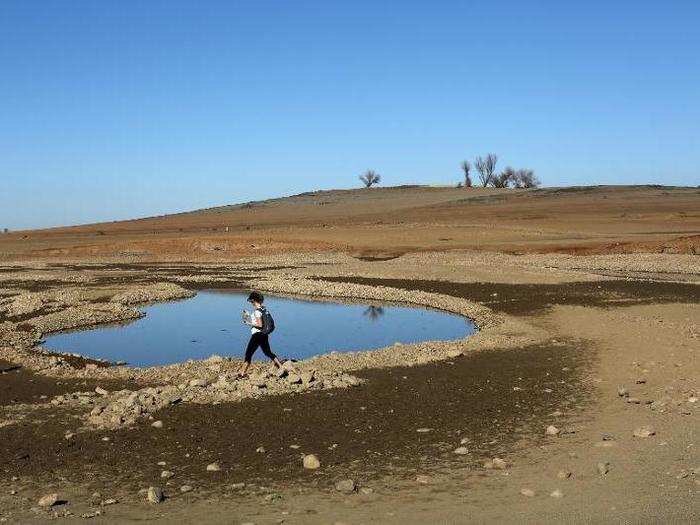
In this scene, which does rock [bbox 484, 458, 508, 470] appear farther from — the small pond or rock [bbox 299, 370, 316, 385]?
the small pond

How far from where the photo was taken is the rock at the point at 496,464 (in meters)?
9.03

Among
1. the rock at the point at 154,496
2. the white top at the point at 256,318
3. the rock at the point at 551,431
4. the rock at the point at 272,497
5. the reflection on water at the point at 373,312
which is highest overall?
the white top at the point at 256,318

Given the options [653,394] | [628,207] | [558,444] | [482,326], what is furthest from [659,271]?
[628,207]

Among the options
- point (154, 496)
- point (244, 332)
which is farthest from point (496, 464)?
point (244, 332)

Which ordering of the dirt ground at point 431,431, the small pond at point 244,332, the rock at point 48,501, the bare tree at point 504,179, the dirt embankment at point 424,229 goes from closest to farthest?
1. the dirt ground at point 431,431
2. the rock at point 48,501
3. the small pond at point 244,332
4. the dirt embankment at point 424,229
5. the bare tree at point 504,179

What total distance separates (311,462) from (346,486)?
969mm

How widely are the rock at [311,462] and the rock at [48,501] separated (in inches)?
116

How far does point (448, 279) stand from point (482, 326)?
500 inches

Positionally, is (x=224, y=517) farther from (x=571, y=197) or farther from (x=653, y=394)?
(x=571, y=197)

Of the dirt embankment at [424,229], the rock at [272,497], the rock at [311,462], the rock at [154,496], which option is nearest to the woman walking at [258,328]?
the rock at [311,462]

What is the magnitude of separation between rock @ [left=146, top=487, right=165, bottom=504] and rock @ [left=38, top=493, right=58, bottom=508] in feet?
3.30

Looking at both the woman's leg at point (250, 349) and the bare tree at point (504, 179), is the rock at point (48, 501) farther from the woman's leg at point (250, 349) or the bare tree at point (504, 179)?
the bare tree at point (504, 179)

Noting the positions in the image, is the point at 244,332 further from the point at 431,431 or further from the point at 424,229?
the point at 424,229

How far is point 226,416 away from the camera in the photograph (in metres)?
11.6
